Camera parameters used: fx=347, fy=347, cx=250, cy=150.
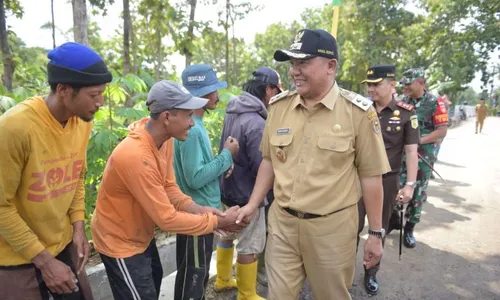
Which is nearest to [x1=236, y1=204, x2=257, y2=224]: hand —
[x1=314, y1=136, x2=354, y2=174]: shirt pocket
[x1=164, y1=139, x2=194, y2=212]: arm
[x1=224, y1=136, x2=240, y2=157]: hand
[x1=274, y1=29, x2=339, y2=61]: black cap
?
[x1=164, y1=139, x2=194, y2=212]: arm

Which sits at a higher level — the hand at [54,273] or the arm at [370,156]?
the arm at [370,156]

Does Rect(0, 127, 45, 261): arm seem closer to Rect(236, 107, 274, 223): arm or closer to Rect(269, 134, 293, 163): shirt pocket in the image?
Rect(236, 107, 274, 223): arm

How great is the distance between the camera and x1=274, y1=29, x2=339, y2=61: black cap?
6.75 feet

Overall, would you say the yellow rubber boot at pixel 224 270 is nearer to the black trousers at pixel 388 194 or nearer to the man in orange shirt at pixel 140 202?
the man in orange shirt at pixel 140 202

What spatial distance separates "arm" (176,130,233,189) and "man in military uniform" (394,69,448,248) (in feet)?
9.55

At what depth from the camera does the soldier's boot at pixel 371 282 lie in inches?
133

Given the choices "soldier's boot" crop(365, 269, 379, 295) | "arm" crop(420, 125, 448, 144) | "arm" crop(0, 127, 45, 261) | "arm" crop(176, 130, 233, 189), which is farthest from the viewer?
"arm" crop(420, 125, 448, 144)

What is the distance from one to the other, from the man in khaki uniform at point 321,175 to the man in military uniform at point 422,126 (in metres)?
2.59

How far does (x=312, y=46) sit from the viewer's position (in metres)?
2.06

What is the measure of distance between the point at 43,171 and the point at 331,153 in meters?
1.57

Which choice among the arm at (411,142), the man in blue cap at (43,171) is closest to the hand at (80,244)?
the man in blue cap at (43,171)

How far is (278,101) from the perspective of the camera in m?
2.42

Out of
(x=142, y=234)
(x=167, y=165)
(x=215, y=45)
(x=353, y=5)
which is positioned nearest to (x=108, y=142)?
(x=167, y=165)

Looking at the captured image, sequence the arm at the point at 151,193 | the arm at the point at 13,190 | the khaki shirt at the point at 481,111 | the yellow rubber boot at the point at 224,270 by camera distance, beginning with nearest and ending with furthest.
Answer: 1. the arm at the point at 13,190
2. the arm at the point at 151,193
3. the yellow rubber boot at the point at 224,270
4. the khaki shirt at the point at 481,111
